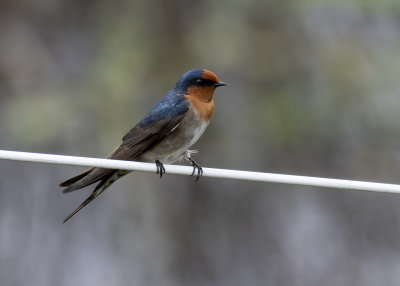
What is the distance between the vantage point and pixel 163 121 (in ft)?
14.8

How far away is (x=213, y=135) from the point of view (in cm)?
654

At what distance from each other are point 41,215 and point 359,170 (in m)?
2.58

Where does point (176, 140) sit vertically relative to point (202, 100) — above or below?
below

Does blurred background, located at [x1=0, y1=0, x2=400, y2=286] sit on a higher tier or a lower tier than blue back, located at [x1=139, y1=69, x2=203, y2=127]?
lower

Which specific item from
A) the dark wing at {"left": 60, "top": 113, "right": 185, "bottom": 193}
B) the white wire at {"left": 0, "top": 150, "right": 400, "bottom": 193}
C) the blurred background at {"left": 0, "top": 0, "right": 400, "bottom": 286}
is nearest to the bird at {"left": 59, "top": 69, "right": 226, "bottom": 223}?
the dark wing at {"left": 60, "top": 113, "right": 185, "bottom": 193}

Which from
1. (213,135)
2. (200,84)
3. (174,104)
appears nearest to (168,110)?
(174,104)

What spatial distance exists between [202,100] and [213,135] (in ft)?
6.19

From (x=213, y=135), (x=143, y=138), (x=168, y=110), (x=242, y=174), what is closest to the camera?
(x=242, y=174)

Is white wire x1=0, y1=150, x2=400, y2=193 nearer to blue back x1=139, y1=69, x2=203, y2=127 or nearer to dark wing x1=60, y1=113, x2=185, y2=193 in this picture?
dark wing x1=60, y1=113, x2=185, y2=193

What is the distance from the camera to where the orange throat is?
458 centimetres

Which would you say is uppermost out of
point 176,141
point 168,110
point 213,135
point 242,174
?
point 242,174

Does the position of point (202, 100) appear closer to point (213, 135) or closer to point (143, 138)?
point (143, 138)

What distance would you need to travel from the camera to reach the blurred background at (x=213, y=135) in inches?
253

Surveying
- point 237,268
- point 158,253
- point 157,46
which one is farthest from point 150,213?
point 157,46
